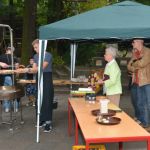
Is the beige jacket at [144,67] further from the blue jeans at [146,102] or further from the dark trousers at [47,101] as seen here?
the dark trousers at [47,101]

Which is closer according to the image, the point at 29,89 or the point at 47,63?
the point at 47,63

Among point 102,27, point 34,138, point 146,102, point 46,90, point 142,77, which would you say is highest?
point 102,27

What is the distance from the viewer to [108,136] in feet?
17.5

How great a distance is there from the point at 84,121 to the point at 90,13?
3058 mm

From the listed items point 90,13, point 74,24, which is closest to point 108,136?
point 74,24

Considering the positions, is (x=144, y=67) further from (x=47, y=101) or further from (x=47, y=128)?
(x=47, y=128)

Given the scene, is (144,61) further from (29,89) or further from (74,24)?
(29,89)

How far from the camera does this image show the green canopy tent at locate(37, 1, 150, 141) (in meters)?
7.64

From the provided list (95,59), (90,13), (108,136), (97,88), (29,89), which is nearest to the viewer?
(108,136)

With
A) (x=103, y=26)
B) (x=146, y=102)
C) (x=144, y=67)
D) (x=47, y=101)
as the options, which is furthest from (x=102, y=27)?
(x=146, y=102)

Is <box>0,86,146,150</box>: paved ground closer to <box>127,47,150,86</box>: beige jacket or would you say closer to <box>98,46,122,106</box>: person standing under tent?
<box>98,46,122,106</box>: person standing under tent

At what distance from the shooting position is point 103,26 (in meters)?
7.80

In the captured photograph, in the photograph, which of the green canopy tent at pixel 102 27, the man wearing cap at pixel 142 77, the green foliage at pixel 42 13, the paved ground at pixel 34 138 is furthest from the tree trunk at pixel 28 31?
the green canopy tent at pixel 102 27

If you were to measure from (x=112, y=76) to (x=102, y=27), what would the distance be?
3.84 feet
